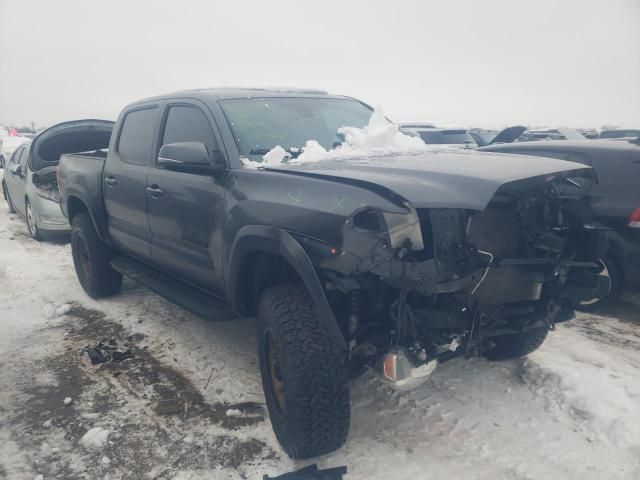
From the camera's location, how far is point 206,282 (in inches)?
141

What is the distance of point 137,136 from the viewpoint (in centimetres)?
450

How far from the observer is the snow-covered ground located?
2.64 metres

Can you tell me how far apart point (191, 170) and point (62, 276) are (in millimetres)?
3756

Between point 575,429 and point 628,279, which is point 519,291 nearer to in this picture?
point 575,429

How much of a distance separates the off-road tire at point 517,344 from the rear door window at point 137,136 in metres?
3.10

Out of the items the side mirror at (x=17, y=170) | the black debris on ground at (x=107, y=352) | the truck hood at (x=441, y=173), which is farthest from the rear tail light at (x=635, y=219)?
the side mirror at (x=17, y=170)

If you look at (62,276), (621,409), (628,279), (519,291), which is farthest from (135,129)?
(628,279)

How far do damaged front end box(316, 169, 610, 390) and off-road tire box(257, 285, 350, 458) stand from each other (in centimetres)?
15

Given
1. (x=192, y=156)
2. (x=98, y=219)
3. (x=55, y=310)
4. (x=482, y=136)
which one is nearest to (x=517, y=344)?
(x=192, y=156)

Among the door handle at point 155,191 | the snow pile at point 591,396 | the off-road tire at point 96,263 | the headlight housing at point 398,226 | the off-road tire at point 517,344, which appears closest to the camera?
the headlight housing at point 398,226

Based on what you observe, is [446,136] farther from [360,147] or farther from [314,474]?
[314,474]

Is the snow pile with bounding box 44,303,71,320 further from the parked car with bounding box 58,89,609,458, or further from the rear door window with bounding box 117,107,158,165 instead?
the parked car with bounding box 58,89,609,458

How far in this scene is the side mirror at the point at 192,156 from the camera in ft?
9.98

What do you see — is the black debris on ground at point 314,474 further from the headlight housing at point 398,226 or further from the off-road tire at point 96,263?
the off-road tire at point 96,263
